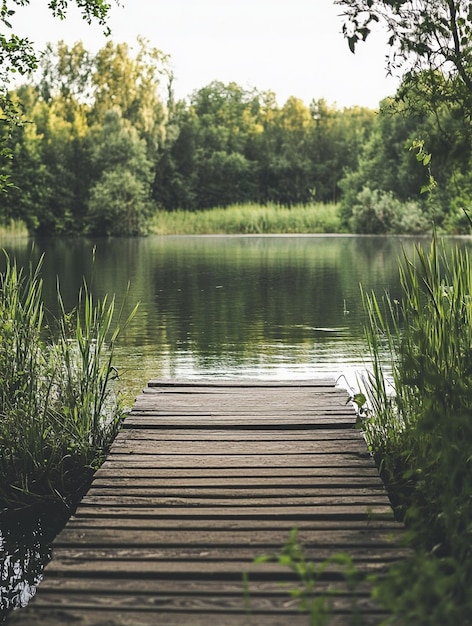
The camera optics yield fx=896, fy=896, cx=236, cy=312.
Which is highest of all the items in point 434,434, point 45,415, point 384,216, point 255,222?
point 384,216

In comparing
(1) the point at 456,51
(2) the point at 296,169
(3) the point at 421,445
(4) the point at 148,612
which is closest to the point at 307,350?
(3) the point at 421,445

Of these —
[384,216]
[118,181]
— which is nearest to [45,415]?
[384,216]

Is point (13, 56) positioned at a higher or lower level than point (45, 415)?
higher

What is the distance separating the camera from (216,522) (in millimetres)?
3137

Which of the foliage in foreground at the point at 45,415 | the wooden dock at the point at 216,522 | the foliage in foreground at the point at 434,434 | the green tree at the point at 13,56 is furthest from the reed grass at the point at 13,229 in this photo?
the foliage in foreground at the point at 434,434

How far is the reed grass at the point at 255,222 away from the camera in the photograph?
1396 inches

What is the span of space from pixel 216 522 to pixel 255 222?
32.6m

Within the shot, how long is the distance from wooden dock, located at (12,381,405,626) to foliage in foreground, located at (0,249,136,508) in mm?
231

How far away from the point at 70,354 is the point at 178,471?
1.25 m

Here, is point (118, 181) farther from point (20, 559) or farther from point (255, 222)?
point (20, 559)

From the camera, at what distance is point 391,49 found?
10.2ft

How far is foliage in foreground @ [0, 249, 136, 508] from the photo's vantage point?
433cm

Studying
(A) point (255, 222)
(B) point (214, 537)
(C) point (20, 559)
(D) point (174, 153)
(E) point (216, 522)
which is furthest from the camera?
(D) point (174, 153)

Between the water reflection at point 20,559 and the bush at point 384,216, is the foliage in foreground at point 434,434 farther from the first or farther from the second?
the bush at point 384,216
